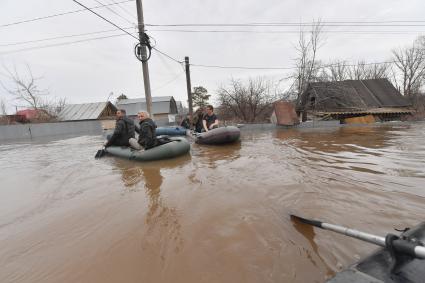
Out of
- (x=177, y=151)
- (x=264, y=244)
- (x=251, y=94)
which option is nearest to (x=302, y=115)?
(x=251, y=94)

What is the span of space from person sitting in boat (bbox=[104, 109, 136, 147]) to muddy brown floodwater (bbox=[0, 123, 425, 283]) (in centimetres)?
155

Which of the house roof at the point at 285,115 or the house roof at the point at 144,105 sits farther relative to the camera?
the house roof at the point at 144,105

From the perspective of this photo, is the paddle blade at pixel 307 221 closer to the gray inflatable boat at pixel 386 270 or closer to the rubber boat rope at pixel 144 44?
the gray inflatable boat at pixel 386 270

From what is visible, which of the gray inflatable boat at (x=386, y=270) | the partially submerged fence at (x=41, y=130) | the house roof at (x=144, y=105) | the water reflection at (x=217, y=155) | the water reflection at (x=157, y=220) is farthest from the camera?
the house roof at (x=144, y=105)

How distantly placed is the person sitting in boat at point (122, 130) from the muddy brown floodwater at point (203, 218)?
1.55 m

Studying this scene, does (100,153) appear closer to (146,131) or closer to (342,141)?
(146,131)

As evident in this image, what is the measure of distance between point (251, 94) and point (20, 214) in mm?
16614

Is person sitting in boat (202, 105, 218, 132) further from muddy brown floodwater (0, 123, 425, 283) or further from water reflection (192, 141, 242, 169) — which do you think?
muddy brown floodwater (0, 123, 425, 283)

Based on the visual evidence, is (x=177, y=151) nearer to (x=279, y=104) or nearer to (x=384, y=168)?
(x=384, y=168)

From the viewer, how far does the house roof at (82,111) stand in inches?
1106

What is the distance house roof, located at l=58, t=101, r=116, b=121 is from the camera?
28094mm

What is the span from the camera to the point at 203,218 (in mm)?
2639

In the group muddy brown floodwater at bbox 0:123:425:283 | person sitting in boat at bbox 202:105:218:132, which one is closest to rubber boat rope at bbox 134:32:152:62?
person sitting in boat at bbox 202:105:218:132

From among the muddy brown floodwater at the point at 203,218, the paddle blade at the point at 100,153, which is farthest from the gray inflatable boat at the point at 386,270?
the paddle blade at the point at 100,153
